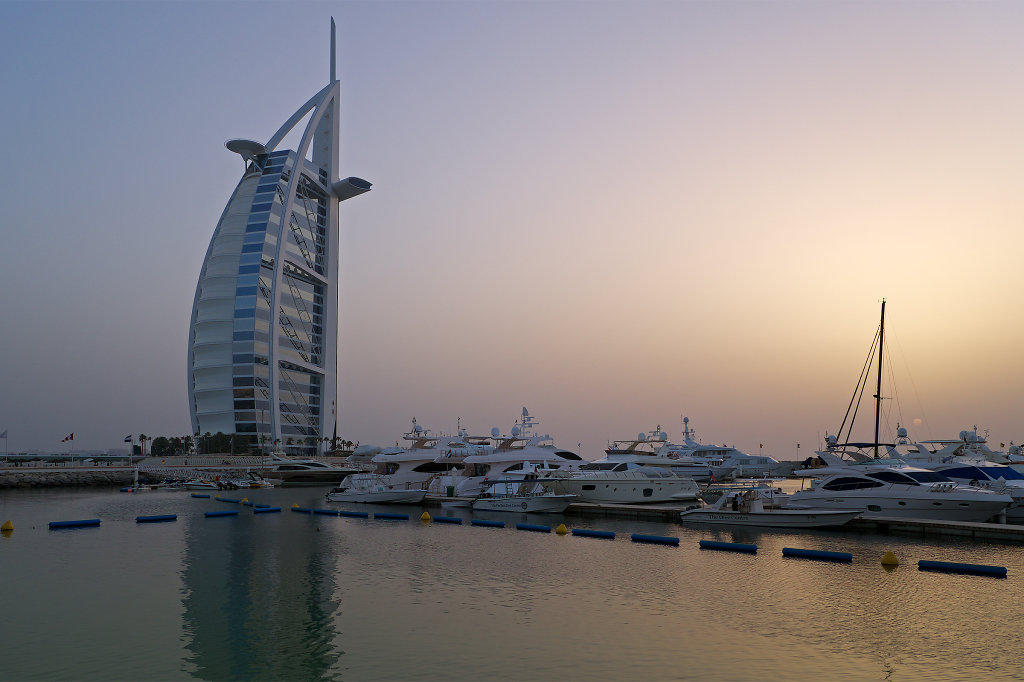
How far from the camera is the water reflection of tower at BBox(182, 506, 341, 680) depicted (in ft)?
55.5

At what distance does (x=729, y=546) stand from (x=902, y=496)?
42.8 feet

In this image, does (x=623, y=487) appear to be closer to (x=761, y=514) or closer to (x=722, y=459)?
(x=761, y=514)

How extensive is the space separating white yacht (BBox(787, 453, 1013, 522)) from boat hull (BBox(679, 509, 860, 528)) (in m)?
2.15

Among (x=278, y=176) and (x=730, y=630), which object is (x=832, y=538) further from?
(x=278, y=176)

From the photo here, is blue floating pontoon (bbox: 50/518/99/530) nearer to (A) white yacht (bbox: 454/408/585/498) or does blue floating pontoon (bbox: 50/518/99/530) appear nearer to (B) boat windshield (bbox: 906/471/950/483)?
(A) white yacht (bbox: 454/408/585/498)

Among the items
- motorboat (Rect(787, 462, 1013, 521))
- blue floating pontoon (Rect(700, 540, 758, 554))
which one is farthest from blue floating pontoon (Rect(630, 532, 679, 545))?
motorboat (Rect(787, 462, 1013, 521))

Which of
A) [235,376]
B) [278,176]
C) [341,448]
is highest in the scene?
[278,176]

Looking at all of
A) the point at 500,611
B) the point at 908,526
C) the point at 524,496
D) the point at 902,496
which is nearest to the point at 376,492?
the point at 524,496

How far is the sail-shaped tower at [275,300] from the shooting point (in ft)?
463

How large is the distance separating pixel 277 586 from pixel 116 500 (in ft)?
161

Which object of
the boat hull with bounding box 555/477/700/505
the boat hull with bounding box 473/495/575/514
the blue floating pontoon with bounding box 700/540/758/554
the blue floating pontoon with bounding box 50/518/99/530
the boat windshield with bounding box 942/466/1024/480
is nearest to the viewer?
the blue floating pontoon with bounding box 700/540/758/554

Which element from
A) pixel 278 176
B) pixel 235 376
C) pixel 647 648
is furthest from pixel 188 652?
pixel 278 176

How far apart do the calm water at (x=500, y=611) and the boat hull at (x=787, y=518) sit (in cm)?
106

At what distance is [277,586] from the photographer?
25406mm
